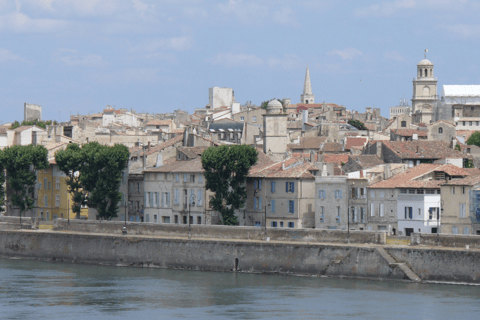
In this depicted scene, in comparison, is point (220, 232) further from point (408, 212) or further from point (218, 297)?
point (218, 297)

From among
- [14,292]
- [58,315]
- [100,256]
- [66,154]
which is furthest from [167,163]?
[58,315]

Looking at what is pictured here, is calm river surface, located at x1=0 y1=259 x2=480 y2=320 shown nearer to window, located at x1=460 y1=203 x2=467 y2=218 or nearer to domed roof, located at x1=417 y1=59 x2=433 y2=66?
window, located at x1=460 y1=203 x2=467 y2=218

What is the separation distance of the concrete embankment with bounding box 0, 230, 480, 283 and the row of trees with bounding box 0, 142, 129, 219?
550 centimetres

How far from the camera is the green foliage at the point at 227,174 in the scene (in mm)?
74000

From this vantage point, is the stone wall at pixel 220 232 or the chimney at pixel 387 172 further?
the chimney at pixel 387 172

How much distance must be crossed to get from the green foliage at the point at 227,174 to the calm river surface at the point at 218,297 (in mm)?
9257

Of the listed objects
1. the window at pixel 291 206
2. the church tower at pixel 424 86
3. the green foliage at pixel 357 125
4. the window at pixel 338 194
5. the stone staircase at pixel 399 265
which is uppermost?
the church tower at pixel 424 86

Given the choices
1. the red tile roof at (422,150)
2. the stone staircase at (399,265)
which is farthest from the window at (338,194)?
the stone staircase at (399,265)

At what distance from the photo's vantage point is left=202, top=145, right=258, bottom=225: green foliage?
243 feet

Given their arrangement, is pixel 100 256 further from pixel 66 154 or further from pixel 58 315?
→ pixel 58 315

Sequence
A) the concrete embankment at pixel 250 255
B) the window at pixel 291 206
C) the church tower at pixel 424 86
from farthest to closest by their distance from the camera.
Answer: the church tower at pixel 424 86
the window at pixel 291 206
the concrete embankment at pixel 250 255

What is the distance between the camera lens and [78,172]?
286 ft

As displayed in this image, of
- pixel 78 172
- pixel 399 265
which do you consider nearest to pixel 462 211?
pixel 399 265

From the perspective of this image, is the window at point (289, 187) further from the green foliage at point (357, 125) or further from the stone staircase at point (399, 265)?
the green foliage at point (357, 125)
